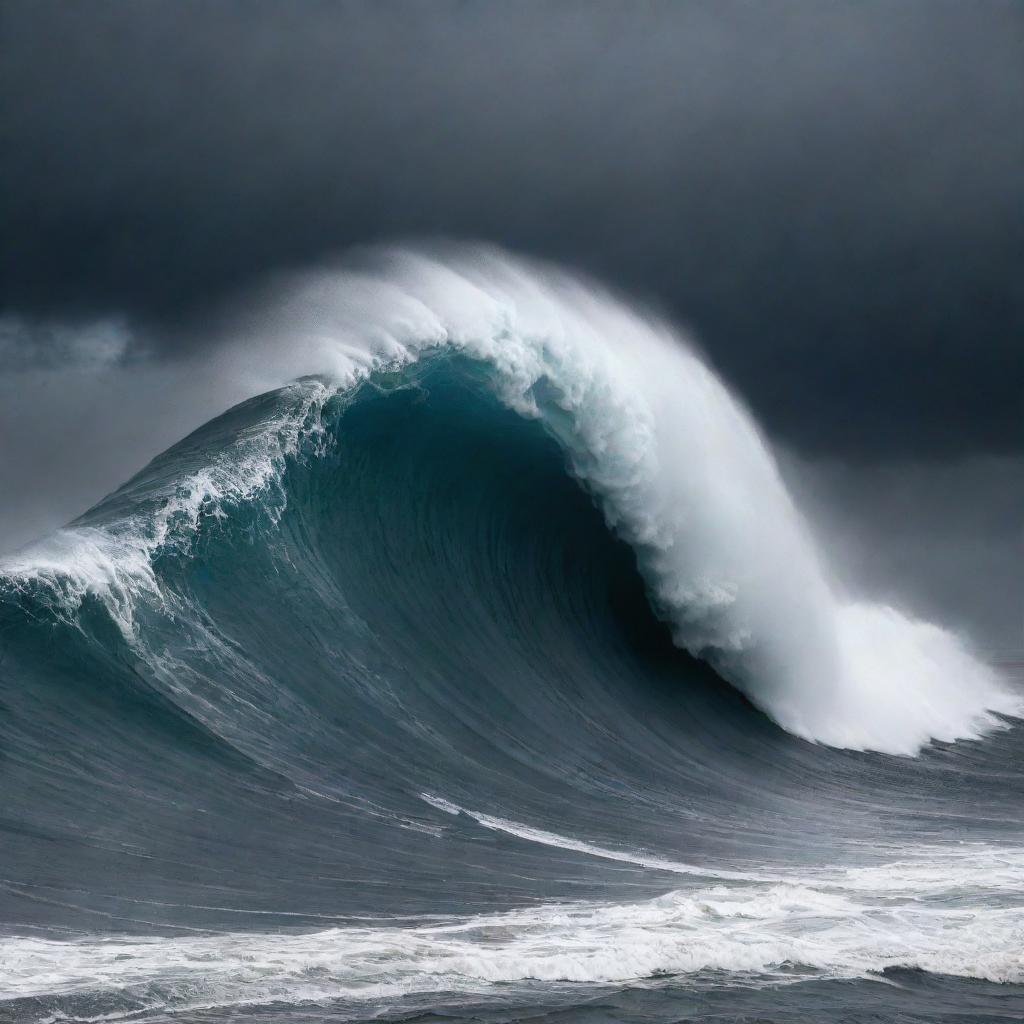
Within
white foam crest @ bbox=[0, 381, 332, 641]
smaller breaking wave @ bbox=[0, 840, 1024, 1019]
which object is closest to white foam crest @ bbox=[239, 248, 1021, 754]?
white foam crest @ bbox=[0, 381, 332, 641]

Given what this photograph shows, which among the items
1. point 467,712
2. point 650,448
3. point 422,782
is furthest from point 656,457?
point 422,782

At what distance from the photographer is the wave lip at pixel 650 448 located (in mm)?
14047

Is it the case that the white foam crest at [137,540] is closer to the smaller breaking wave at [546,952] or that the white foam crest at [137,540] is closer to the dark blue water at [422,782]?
the dark blue water at [422,782]

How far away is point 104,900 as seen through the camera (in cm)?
607

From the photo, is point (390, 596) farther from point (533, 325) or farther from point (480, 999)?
point (480, 999)

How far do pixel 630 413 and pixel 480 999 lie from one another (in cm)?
1034

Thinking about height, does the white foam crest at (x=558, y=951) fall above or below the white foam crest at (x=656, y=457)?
below

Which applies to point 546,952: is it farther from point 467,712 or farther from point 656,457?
point 656,457

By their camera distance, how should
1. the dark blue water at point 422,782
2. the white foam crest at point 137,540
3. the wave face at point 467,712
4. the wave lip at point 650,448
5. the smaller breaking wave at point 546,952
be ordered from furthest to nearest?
the wave lip at point 650,448, the white foam crest at point 137,540, the wave face at point 467,712, the dark blue water at point 422,782, the smaller breaking wave at point 546,952

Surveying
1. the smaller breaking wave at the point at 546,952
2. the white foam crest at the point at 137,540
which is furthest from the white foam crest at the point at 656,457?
the smaller breaking wave at the point at 546,952

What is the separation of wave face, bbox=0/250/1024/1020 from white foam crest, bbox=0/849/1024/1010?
0.03 m

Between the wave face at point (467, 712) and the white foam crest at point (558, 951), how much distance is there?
3 cm

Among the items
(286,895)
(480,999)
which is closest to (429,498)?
(286,895)

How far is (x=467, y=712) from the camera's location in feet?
36.0
